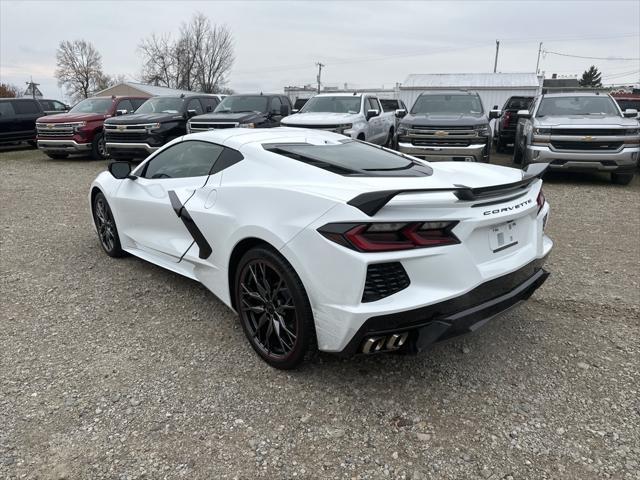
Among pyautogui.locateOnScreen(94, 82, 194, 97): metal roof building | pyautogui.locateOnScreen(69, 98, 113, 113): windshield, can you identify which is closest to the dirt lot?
pyautogui.locateOnScreen(69, 98, 113, 113): windshield

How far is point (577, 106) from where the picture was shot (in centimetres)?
1017

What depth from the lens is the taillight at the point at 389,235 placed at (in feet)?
7.82

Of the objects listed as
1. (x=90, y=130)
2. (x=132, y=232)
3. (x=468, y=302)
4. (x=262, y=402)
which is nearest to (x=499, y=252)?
(x=468, y=302)

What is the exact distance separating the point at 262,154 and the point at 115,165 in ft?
6.57

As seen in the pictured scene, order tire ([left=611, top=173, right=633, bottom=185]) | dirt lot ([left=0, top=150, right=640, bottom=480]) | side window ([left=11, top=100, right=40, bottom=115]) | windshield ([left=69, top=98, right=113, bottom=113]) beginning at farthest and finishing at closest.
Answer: side window ([left=11, top=100, right=40, bottom=115]), windshield ([left=69, top=98, right=113, bottom=113]), tire ([left=611, top=173, right=633, bottom=185]), dirt lot ([left=0, top=150, right=640, bottom=480])

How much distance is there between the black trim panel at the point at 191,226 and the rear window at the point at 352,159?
2.57 ft

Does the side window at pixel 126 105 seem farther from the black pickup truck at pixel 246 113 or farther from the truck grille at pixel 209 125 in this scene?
the truck grille at pixel 209 125

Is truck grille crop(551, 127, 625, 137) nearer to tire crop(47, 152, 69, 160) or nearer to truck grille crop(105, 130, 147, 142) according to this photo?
truck grille crop(105, 130, 147, 142)

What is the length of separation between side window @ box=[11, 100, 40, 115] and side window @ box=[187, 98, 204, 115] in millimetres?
6608

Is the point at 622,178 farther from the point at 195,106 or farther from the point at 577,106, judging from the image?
the point at 195,106

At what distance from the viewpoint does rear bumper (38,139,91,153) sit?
12953mm

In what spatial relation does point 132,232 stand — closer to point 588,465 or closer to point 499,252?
point 499,252

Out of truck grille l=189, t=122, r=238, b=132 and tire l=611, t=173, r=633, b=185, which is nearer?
tire l=611, t=173, r=633, b=185

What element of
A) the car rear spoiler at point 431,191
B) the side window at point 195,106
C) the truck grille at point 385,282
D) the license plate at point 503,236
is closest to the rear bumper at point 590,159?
the car rear spoiler at point 431,191
